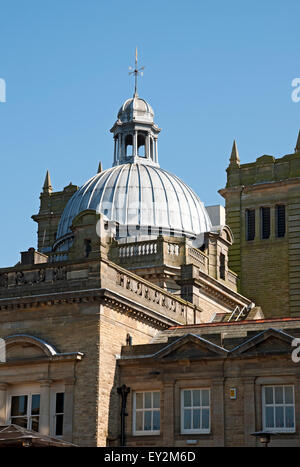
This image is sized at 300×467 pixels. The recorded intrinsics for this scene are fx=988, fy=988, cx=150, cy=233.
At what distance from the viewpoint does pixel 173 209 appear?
57.2 meters

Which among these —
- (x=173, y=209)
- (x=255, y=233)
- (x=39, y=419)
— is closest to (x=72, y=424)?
(x=39, y=419)

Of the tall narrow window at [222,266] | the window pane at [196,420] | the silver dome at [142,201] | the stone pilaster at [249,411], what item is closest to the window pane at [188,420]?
the window pane at [196,420]

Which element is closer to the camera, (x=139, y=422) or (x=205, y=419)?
(x=205, y=419)

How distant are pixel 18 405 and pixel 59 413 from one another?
2050 mm

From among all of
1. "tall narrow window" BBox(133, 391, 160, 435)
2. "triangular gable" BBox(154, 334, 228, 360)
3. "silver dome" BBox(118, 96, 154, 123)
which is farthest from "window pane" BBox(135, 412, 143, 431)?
"silver dome" BBox(118, 96, 154, 123)

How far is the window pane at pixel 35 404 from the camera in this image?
3927 cm

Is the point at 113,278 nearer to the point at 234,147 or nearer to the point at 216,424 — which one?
the point at 216,424

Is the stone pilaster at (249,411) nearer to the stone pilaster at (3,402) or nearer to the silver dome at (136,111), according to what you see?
the stone pilaster at (3,402)

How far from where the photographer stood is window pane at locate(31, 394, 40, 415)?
129 feet

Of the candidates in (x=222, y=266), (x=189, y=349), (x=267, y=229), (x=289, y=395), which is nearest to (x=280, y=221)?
(x=267, y=229)

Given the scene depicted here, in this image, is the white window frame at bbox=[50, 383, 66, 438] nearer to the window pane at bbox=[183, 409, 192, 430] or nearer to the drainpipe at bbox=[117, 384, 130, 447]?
the drainpipe at bbox=[117, 384, 130, 447]

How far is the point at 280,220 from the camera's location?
209 feet

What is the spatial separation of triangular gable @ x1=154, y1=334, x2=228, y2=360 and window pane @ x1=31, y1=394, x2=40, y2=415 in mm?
5014

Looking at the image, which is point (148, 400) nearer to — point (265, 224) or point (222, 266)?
point (222, 266)
